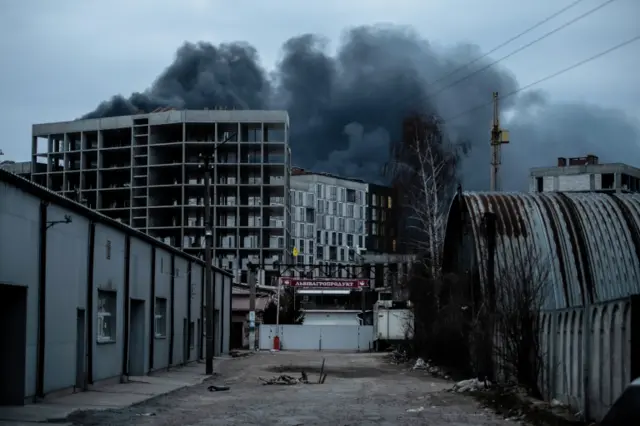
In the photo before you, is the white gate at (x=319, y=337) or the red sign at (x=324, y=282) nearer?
the white gate at (x=319, y=337)

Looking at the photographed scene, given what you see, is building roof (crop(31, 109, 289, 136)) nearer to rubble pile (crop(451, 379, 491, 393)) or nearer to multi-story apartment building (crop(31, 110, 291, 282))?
multi-story apartment building (crop(31, 110, 291, 282))

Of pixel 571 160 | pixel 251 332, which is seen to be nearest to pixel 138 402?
pixel 251 332

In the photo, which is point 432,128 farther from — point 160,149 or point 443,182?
point 160,149

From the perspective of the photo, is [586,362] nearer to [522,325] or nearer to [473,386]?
[522,325]

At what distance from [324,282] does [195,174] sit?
41.0 m

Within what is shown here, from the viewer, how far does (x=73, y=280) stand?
2300 centimetres

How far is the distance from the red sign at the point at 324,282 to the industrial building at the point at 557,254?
111 ft

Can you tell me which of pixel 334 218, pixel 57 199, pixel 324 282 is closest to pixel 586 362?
pixel 57 199

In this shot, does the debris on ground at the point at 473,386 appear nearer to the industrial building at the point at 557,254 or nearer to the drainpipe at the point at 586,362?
the industrial building at the point at 557,254

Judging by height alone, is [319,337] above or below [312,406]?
below

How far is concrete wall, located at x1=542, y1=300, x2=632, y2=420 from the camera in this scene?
12922 mm

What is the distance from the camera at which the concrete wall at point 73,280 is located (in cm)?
1897

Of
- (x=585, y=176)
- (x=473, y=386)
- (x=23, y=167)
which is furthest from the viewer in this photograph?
(x=23, y=167)

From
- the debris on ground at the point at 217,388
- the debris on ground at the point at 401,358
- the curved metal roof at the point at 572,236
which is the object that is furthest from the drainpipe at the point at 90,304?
the debris on ground at the point at 401,358
